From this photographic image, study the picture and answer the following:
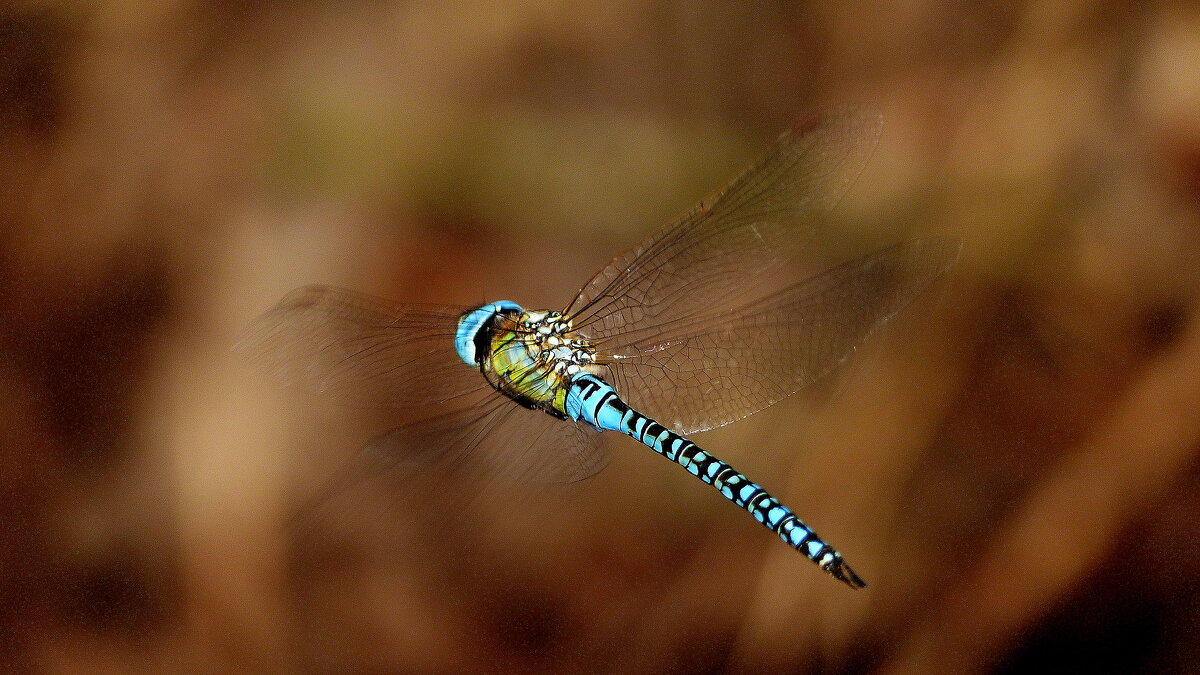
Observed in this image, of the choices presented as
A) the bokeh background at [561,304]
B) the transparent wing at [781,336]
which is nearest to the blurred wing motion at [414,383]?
the transparent wing at [781,336]

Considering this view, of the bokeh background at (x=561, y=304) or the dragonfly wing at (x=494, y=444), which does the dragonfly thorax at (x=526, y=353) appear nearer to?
the dragonfly wing at (x=494, y=444)

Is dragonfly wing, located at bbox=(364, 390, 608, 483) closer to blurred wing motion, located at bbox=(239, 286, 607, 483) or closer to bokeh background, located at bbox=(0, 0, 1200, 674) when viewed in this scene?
blurred wing motion, located at bbox=(239, 286, 607, 483)

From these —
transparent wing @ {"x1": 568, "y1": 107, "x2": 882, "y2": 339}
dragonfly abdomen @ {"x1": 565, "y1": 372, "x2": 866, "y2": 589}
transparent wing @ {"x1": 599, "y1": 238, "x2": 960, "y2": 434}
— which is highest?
transparent wing @ {"x1": 568, "y1": 107, "x2": 882, "y2": 339}

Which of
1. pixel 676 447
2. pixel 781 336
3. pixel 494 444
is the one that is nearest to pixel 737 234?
pixel 781 336

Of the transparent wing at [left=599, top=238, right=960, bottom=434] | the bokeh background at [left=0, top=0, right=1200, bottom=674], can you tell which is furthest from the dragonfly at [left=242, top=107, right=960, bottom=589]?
the bokeh background at [left=0, top=0, right=1200, bottom=674]

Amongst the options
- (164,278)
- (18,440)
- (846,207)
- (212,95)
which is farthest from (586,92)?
(18,440)

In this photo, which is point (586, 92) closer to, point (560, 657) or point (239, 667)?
point (560, 657)

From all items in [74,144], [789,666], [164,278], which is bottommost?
[789,666]
